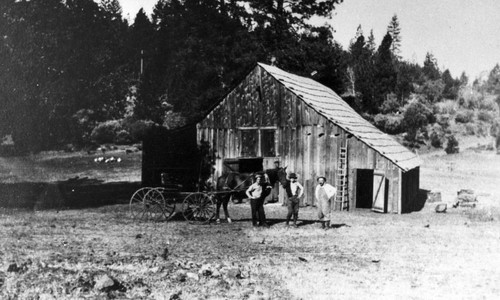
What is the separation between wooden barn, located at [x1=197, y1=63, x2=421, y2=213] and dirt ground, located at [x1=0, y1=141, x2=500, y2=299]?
240cm

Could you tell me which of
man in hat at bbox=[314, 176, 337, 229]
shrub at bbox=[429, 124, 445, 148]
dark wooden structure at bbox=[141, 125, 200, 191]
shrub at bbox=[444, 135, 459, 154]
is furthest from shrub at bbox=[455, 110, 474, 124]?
man in hat at bbox=[314, 176, 337, 229]

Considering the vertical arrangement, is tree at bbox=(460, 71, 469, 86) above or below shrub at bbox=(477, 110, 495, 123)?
above

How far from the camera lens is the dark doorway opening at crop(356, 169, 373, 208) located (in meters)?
23.1

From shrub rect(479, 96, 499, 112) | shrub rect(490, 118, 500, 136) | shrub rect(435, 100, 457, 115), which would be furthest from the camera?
shrub rect(479, 96, 499, 112)

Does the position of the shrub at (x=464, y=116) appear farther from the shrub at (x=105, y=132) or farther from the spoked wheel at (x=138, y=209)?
the spoked wheel at (x=138, y=209)

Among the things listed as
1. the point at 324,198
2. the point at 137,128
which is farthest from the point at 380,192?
the point at 137,128

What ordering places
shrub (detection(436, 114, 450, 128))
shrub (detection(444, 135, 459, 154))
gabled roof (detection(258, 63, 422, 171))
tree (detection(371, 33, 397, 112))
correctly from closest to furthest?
gabled roof (detection(258, 63, 422, 171)) → shrub (detection(444, 135, 459, 154)) → tree (detection(371, 33, 397, 112)) → shrub (detection(436, 114, 450, 128))

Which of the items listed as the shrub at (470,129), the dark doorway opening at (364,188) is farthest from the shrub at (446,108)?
the dark doorway opening at (364,188)

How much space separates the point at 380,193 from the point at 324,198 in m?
5.55

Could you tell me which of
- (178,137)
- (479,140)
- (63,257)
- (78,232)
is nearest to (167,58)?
(178,137)

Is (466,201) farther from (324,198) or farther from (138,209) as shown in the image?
(138,209)

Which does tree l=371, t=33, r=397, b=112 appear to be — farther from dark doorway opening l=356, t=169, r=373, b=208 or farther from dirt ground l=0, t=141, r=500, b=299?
dirt ground l=0, t=141, r=500, b=299

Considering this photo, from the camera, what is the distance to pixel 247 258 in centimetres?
1129

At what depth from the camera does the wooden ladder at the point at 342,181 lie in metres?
20.8
